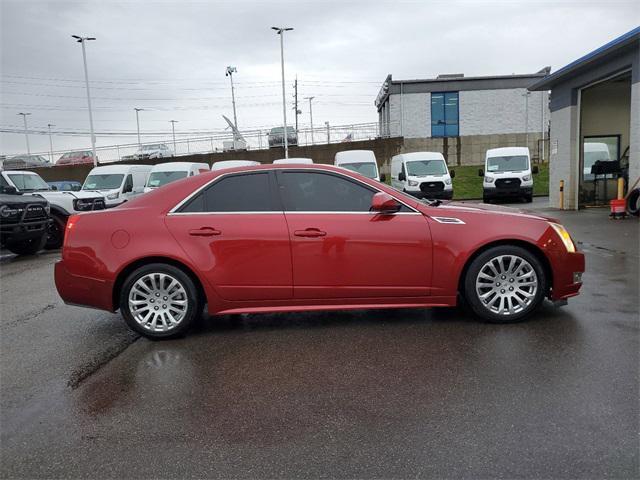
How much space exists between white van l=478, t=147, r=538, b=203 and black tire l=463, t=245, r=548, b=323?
17.9 m

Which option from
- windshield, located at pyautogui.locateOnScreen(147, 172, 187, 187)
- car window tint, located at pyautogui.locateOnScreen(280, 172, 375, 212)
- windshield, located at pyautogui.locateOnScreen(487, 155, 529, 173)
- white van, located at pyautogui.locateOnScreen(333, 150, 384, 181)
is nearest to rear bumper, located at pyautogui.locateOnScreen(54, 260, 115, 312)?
car window tint, located at pyautogui.locateOnScreen(280, 172, 375, 212)

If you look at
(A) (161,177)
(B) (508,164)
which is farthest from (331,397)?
(B) (508,164)

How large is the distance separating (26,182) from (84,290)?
1141cm

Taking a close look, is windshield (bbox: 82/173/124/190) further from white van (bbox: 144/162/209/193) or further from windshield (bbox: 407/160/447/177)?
windshield (bbox: 407/160/447/177)

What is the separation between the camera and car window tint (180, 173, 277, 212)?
5.00 m

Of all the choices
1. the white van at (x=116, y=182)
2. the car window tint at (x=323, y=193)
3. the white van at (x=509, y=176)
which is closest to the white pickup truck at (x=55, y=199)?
the white van at (x=116, y=182)

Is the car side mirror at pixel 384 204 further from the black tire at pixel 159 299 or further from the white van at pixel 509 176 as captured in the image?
the white van at pixel 509 176

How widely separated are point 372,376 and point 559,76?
658 inches

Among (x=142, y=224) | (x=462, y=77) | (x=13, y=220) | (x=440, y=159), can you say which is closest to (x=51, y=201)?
(x=13, y=220)

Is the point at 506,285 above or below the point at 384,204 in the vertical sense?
below

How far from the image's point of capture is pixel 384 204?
15.9ft

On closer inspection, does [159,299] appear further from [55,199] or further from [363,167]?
[363,167]

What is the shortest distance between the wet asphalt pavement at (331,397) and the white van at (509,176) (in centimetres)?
1702

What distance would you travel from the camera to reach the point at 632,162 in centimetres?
1425
